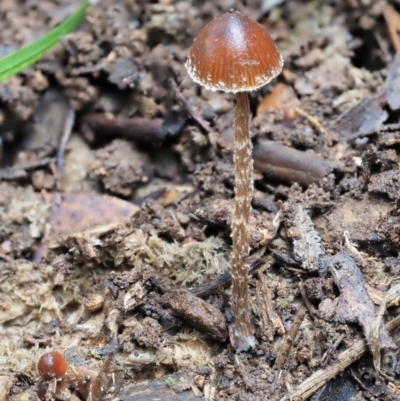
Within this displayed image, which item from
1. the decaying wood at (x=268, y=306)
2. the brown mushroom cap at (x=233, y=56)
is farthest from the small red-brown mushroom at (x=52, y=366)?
the brown mushroom cap at (x=233, y=56)

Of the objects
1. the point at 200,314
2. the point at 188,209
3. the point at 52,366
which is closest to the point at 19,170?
the point at 188,209

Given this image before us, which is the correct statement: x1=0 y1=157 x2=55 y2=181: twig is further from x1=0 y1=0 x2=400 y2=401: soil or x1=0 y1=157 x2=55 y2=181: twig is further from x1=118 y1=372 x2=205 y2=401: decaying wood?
x1=118 y1=372 x2=205 y2=401: decaying wood

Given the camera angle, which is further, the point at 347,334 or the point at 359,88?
the point at 359,88

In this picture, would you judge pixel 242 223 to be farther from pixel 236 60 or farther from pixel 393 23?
pixel 393 23

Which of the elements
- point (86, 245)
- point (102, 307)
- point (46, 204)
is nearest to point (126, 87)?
point (46, 204)

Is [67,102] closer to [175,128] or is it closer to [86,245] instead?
[175,128]

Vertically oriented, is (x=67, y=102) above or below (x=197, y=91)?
below
